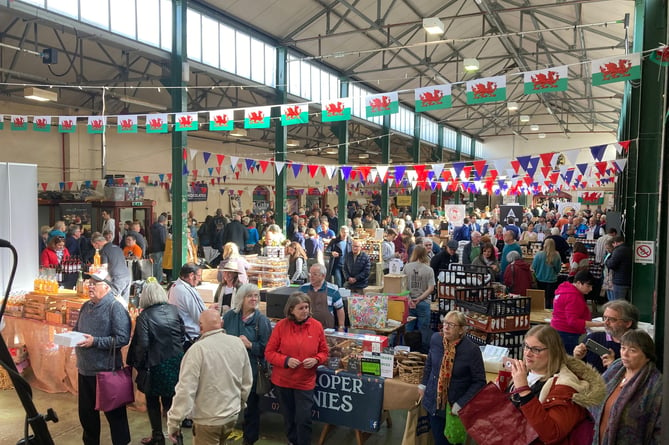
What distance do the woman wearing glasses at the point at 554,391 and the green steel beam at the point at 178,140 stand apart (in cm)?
983

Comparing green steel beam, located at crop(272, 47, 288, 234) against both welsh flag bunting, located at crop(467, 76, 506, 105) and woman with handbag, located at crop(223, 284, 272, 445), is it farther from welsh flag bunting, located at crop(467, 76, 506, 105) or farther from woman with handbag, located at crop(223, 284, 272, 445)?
woman with handbag, located at crop(223, 284, 272, 445)

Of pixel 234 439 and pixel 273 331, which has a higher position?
pixel 273 331

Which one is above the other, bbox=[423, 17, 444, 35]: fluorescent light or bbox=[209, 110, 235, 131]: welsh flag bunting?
bbox=[423, 17, 444, 35]: fluorescent light

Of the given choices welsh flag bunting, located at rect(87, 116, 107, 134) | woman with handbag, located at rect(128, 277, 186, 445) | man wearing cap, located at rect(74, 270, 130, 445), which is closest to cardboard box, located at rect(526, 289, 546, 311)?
woman with handbag, located at rect(128, 277, 186, 445)

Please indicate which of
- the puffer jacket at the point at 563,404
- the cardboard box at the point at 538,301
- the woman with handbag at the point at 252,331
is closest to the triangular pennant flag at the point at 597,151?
the cardboard box at the point at 538,301

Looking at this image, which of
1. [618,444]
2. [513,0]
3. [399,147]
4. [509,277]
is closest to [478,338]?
[509,277]

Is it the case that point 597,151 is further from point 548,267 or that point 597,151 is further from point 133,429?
point 133,429

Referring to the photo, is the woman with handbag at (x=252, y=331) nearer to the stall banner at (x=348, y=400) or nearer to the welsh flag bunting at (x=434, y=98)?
the stall banner at (x=348, y=400)

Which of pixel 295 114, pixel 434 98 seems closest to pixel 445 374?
pixel 434 98

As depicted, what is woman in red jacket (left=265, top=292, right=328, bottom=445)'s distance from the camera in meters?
4.12

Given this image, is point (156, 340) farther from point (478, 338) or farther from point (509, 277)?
point (509, 277)

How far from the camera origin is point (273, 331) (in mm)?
4254

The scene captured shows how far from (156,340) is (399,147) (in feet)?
110

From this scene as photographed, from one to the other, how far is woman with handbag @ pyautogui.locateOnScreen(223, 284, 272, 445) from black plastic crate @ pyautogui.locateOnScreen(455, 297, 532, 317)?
2.58 meters
